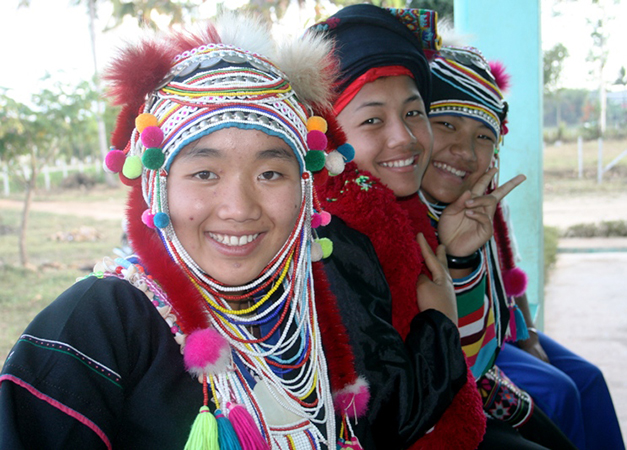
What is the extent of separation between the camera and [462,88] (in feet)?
7.99

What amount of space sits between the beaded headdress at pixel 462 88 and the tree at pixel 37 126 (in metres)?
4.35

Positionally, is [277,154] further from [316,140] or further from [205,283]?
[205,283]

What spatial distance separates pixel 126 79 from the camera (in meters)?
1.39

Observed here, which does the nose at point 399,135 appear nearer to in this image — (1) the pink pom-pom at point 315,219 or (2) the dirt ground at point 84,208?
(1) the pink pom-pom at point 315,219

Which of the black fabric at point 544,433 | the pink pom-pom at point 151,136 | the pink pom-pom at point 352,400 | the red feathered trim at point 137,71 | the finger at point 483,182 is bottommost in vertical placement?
the black fabric at point 544,433

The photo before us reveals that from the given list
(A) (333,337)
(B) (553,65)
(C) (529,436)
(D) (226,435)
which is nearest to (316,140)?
(A) (333,337)

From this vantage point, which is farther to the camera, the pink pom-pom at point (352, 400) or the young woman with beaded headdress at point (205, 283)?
the pink pom-pom at point (352, 400)

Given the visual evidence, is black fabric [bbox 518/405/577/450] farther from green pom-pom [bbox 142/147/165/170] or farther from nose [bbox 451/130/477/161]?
green pom-pom [bbox 142/147/165/170]

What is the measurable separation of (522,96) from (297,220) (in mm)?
3231

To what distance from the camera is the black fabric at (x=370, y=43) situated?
1.98 metres

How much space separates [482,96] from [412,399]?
1414mm

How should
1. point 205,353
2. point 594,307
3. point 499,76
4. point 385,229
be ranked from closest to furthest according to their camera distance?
point 205,353, point 385,229, point 499,76, point 594,307

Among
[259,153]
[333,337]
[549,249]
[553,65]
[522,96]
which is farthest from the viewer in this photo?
[553,65]

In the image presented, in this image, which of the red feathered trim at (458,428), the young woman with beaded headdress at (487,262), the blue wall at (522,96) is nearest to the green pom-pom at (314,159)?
the red feathered trim at (458,428)
